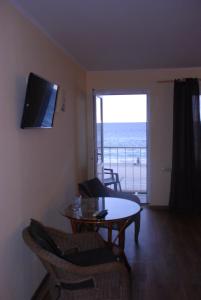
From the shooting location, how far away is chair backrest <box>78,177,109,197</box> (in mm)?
3561

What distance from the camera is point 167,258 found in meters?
3.14

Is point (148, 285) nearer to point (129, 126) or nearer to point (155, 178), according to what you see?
point (155, 178)

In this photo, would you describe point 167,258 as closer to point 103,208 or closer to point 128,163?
point 103,208

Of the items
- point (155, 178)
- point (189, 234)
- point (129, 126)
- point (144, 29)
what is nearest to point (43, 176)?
point (144, 29)

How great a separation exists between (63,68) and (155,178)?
8.15ft

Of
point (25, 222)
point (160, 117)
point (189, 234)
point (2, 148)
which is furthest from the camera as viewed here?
point (160, 117)

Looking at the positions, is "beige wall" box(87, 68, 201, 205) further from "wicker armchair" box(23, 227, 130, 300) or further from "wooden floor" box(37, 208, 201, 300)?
"wicker armchair" box(23, 227, 130, 300)

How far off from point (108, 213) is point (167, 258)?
0.94 meters

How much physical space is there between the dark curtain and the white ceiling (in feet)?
2.30

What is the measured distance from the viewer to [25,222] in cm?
233

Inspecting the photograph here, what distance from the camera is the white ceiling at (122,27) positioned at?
2.21 metres

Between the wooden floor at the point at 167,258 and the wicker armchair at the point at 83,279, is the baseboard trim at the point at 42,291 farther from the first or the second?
the wooden floor at the point at 167,258

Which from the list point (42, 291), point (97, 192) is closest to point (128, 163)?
point (97, 192)

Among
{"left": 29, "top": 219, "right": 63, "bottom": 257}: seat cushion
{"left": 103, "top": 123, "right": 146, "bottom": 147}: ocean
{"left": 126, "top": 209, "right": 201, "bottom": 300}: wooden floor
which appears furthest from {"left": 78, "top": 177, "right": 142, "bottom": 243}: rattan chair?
{"left": 103, "top": 123, "right": 146, "bottom": 147}: ocean
